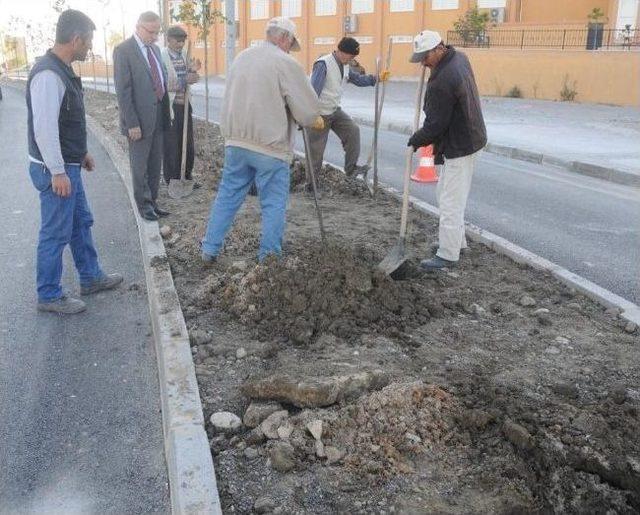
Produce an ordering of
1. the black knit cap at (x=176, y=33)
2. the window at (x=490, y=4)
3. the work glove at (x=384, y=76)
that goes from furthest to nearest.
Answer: the window at (x=490, y=4)
the black knit cap at (x=176, y=33)
the work glove at (x=384, y=76)

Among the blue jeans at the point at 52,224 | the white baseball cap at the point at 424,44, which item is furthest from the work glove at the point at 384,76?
the blue jeans at the point at 52,224

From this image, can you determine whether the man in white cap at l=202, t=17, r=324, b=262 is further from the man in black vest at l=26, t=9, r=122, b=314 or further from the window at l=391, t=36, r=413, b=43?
the window at l=391, t=36, r=413, b=43

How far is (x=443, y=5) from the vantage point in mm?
34375

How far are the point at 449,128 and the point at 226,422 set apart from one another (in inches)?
125

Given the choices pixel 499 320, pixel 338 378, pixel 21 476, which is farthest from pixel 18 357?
pixel 499 320

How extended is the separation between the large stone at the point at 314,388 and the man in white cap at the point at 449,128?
2.30 m

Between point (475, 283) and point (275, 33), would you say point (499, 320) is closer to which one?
point (475, 283)

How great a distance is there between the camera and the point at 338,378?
353cm

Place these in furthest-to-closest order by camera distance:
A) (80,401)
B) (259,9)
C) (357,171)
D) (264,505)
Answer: (259,9)
(357,171)
(80,401)
(264,505)

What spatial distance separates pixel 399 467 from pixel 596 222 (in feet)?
19.4

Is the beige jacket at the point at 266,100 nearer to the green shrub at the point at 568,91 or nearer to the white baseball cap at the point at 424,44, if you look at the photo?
the white baseball cap at the point at 424,44

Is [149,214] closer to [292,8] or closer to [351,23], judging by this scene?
[351,23]

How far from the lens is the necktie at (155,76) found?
23.1 feet

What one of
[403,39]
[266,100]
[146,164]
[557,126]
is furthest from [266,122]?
[403,39]
